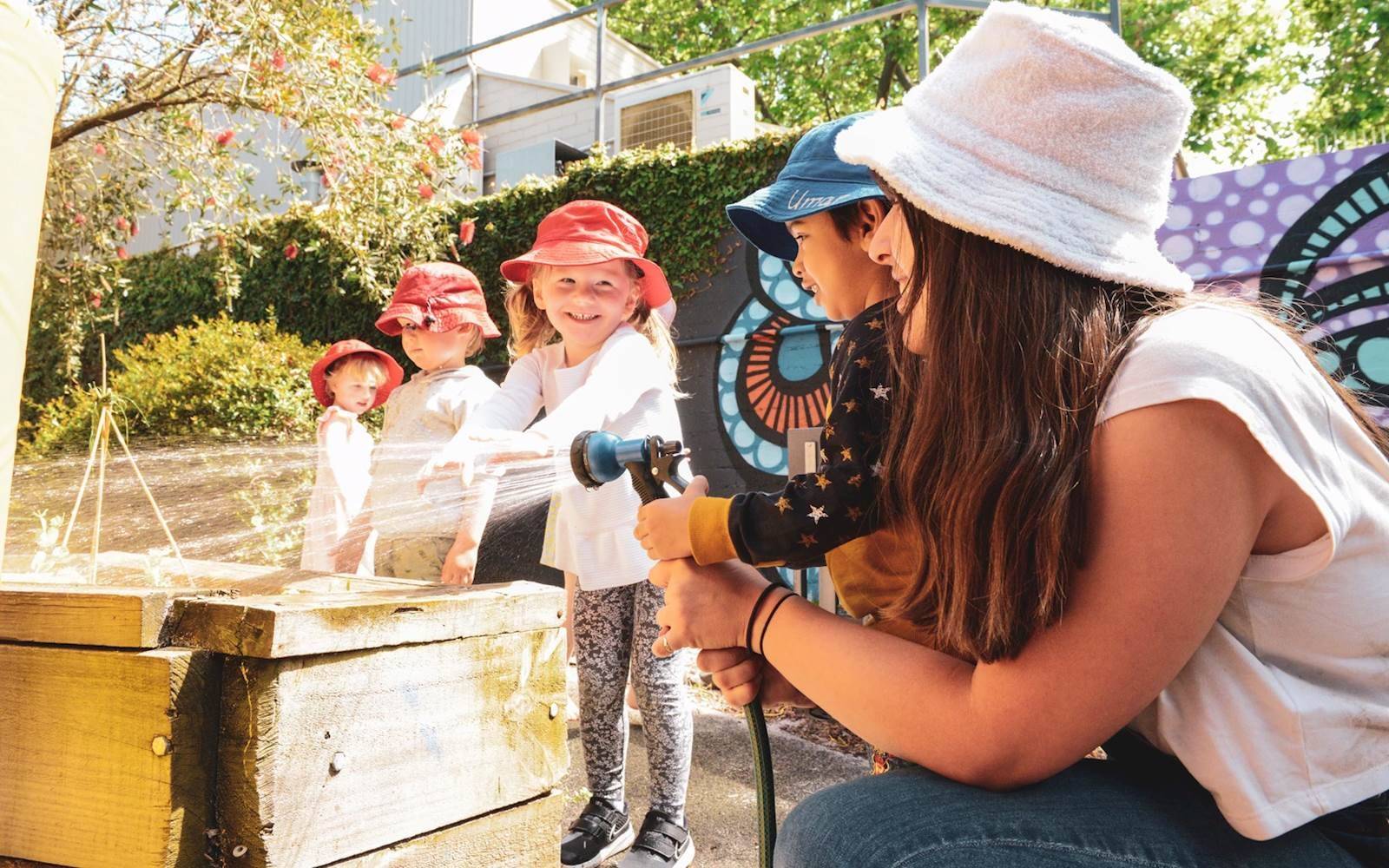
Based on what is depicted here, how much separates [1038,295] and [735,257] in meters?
5.37

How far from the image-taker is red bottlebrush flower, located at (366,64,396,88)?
5.41m

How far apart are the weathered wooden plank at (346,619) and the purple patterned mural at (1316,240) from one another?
4137 millimetres

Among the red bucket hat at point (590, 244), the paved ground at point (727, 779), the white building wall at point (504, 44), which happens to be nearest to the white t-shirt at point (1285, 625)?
the paved ground at point (727, 779)

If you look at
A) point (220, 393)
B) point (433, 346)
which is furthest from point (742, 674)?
point (220, 393)

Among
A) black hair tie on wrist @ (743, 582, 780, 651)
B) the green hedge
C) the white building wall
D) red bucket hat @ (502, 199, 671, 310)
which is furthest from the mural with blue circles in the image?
the white building wall

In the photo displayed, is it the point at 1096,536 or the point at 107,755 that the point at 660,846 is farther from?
the point at 1096,536

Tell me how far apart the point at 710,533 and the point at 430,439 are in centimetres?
272

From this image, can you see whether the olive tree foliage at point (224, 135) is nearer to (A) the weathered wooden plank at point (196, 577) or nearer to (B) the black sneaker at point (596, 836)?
(A) the weathered wooden plank at point (196, 577)

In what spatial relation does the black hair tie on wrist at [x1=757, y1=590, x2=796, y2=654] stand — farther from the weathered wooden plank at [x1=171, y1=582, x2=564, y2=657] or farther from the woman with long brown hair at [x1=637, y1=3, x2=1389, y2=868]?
the weathered wooden plank at [x1=171, y1=582, x2=564, y2=657]

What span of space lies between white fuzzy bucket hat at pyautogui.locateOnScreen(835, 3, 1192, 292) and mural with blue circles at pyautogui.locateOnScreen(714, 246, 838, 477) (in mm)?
4650

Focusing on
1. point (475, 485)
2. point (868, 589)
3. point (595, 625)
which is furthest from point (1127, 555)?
point (475, 485)

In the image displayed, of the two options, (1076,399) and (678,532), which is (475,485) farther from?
(1076,399)

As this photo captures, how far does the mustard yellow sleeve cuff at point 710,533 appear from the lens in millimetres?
1265

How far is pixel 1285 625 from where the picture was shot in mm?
957
